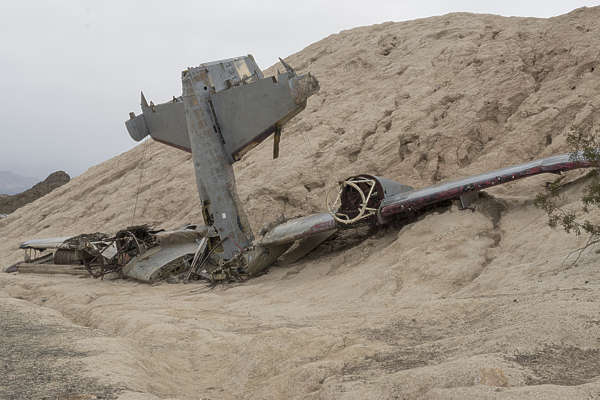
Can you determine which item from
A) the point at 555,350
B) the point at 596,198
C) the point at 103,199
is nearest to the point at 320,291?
the point at 596,198

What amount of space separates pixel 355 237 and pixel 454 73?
7.47m

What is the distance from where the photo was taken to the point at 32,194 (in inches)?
1430

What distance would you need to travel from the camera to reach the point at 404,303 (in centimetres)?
634

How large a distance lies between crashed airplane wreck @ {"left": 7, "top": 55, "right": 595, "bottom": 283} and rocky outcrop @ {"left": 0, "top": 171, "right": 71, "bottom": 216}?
24.5 m

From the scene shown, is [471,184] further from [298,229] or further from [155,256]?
[155,256]

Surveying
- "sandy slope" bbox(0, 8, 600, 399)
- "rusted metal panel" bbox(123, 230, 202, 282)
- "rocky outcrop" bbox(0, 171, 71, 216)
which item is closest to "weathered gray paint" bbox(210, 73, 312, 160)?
"rusted metal panel" bbox(123, 230, 202, 282)

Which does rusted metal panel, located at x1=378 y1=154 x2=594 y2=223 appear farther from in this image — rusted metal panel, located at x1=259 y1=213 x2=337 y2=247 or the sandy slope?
rusted metal panel, located at x1=259 y1=213 x2=337 y2=247

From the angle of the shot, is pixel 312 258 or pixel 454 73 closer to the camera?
pixel 312 258

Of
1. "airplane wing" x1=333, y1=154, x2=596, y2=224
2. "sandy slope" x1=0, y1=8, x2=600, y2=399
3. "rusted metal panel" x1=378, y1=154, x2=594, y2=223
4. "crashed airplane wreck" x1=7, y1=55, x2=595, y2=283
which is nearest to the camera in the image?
"sandy slope" x1=0, y1=8, x2=600, y2=399

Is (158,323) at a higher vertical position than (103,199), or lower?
lower

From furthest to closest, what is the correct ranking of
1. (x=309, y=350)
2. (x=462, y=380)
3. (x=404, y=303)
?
(x=404, y=303) → (x=309, y=350) → (x=462, y=380)

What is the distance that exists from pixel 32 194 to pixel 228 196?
3043cm

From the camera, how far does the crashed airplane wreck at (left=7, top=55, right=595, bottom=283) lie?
9.45m

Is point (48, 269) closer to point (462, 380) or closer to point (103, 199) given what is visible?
point (103, 199)
